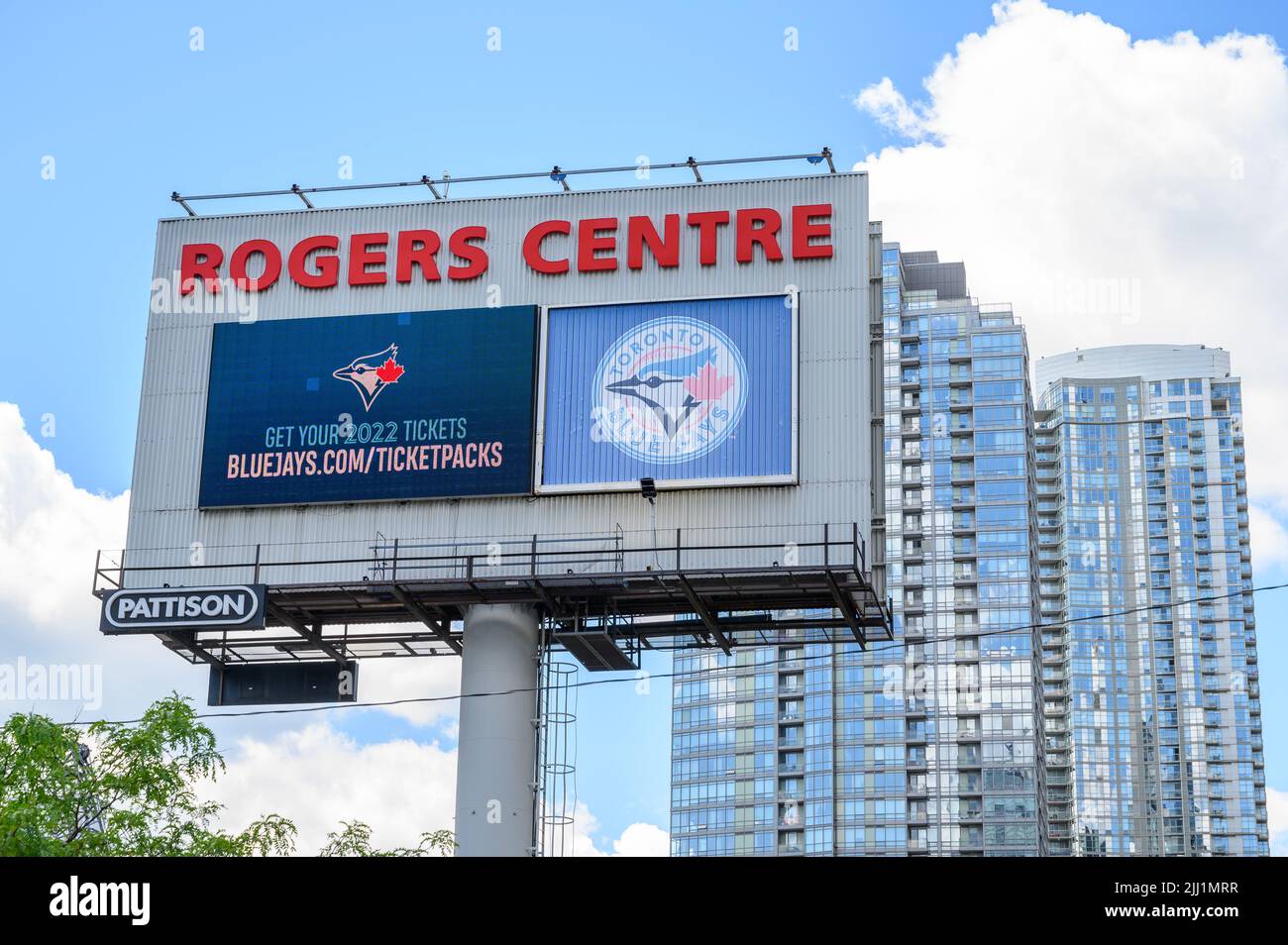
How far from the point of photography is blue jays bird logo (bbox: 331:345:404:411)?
48.8 m

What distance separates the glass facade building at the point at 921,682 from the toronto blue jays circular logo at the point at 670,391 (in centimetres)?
11114

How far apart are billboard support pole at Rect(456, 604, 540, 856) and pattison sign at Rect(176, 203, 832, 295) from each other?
1019cm

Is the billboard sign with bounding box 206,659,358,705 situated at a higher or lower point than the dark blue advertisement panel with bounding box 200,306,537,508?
lower

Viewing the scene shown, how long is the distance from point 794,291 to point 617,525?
8.10 meters

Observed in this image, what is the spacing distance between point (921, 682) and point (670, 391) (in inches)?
4861

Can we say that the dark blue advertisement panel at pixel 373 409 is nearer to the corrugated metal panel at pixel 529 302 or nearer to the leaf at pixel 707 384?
the corrugated metal panel at pixel 529 302

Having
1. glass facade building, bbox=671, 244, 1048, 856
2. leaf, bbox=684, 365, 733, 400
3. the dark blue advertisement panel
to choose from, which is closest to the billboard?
leaf, bbox=684, 365, 733, 400

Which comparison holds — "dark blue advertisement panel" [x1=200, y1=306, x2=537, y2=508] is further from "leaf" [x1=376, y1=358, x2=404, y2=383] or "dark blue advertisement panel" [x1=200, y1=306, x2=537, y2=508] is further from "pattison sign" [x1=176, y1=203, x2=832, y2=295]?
"pattison sign" [x1=176, y1=203, x2=832, y2=295]

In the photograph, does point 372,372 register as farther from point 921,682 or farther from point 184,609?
point 921,682

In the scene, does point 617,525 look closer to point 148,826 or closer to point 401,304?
point 401,304

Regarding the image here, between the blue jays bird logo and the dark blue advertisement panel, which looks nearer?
the dark blue advertisement panel

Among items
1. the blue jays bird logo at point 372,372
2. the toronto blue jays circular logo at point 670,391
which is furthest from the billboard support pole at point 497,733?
the blue jays bird logo at point 372,372

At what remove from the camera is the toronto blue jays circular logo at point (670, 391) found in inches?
1839
